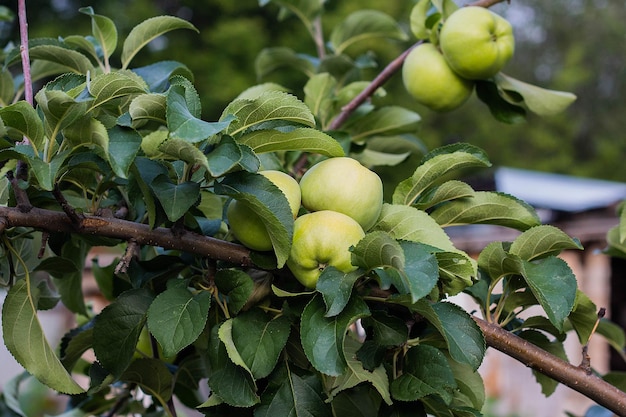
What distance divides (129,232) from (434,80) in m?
0.42

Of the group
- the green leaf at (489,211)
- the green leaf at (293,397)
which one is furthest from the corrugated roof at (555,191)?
the green leaf at (293,397)

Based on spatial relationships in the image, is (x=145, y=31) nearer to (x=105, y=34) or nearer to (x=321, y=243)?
(x=105, y=34)

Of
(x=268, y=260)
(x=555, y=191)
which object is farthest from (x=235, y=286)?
(x=555, y=191)

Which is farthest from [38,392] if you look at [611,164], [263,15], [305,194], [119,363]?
[611,164]

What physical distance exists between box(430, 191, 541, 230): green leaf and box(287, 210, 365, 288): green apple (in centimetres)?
10

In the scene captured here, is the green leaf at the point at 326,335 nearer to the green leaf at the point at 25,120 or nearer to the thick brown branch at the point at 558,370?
the thick brown branch at the point at 558,370

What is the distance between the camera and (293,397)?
0.55 metres

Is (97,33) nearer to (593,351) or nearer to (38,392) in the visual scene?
(38,392)

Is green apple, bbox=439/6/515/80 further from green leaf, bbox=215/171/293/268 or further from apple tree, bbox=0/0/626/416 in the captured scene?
green leaf, bbox=215/171/293/268

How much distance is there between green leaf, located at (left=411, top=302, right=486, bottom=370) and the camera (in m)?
0.51

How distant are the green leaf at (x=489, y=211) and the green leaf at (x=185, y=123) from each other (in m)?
0.22

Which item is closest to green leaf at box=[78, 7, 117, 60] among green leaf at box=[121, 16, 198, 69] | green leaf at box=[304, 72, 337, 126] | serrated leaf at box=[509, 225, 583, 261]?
green leaf at box=[121, 16, 198, 69]

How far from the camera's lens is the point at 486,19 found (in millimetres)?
805

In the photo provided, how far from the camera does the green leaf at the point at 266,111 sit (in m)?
0.51
